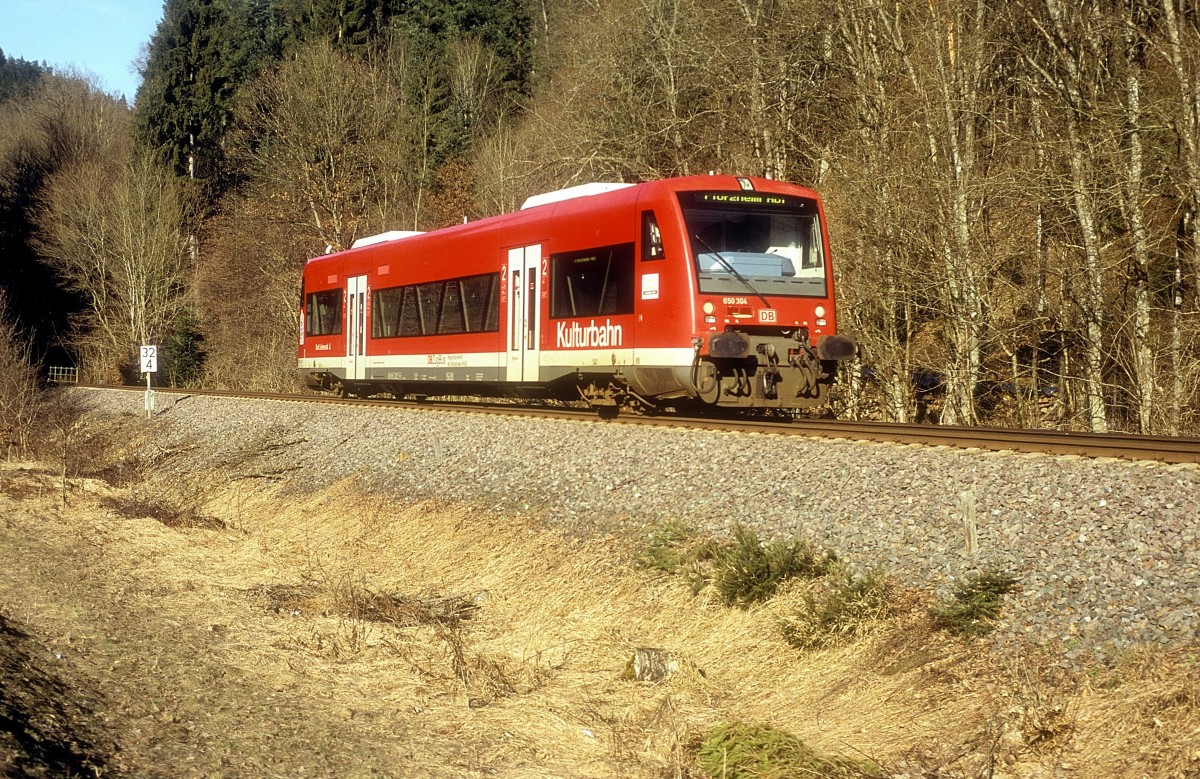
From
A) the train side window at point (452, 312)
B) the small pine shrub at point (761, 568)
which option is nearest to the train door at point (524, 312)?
the train side window at point (452, 312)

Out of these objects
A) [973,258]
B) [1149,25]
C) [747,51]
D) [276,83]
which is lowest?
[973,258]

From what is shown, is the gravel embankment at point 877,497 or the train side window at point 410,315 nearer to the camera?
the gravel embankment at point 877,497

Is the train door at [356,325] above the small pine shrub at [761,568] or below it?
above

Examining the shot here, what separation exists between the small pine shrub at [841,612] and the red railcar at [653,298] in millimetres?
6141

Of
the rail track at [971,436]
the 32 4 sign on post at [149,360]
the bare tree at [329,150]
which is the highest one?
the bare tree at [329,150]

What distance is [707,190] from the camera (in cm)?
1516

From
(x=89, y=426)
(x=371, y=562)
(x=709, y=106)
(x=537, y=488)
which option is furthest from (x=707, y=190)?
(x=89, y=426)

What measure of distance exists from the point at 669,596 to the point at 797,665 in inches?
70.8

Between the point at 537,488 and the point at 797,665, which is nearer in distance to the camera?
the point at 797,665

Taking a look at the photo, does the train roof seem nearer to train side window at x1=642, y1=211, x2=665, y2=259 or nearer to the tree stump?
train side window at x1=642, y1=211, x2=665, y2=259

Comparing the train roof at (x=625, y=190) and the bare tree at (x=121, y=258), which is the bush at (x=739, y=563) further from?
the bare tree at (x=121, y=258)

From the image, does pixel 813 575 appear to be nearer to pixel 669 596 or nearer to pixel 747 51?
pixel 669 596

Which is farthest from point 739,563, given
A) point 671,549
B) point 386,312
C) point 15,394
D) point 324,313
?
point 15,394

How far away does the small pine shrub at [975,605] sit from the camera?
7.39 meters
